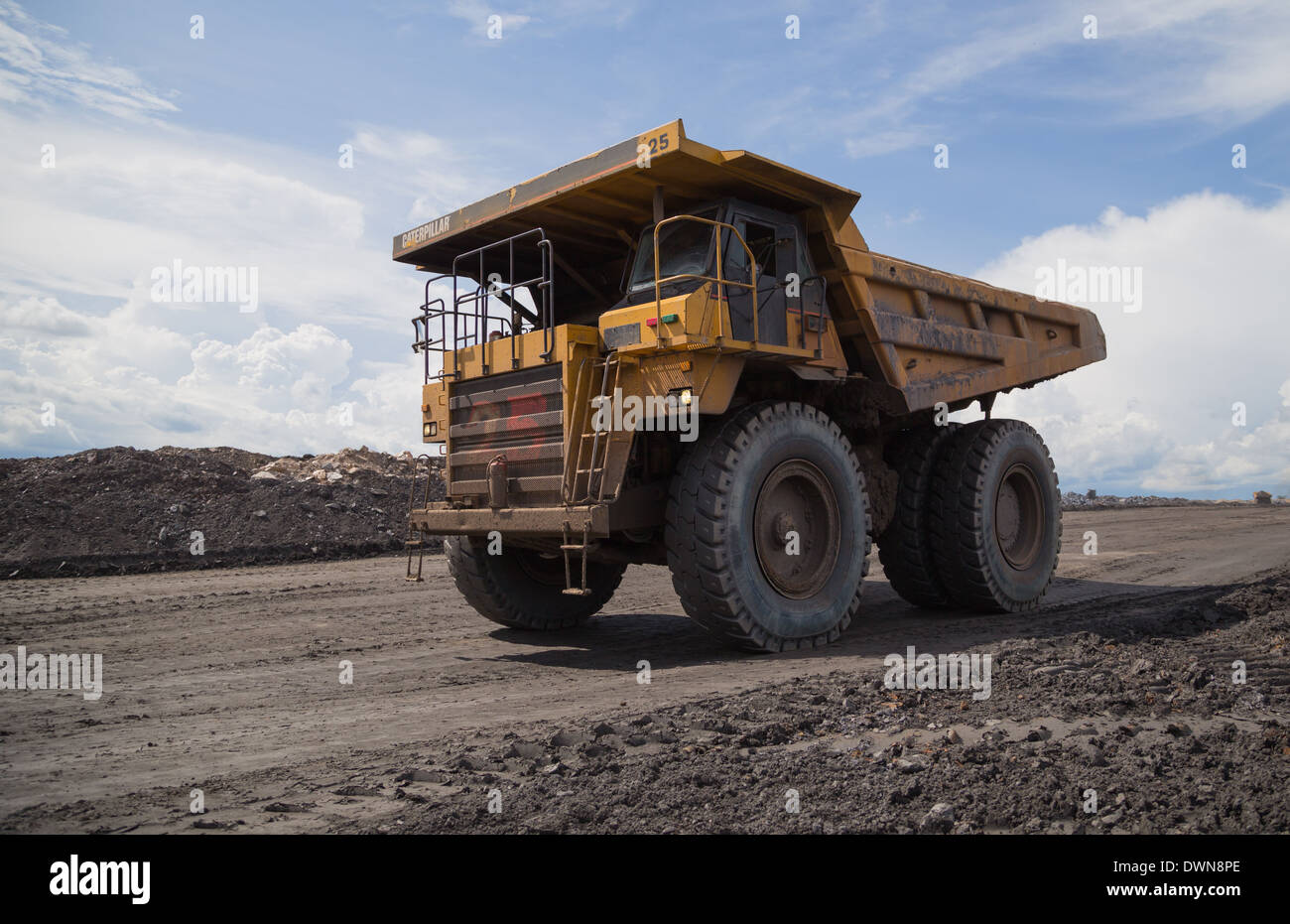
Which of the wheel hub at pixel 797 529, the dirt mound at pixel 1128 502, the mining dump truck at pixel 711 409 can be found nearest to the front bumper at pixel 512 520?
the mining dump truck at pixel 711 409

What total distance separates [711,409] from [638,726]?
8.43 ft

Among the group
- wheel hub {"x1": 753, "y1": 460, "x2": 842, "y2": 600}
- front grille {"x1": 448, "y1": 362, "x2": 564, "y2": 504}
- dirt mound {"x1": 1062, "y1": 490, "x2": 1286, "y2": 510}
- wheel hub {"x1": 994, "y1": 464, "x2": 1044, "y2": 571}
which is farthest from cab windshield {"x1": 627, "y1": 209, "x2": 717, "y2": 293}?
dirt mound {"x1": 1062, "y1": 490, "x2": 1286, "y2": 510}

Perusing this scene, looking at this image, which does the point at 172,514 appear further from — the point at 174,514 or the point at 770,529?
the point at 770,529

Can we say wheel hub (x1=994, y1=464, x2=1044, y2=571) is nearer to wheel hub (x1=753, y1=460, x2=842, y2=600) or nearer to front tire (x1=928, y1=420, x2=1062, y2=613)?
front tire (x1=928, y1=420, x2=1062, y2=613)

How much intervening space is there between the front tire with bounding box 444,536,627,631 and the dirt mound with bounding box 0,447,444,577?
4308 millimetres

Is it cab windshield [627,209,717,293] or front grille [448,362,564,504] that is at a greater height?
cab windshield [627,209,717,293]

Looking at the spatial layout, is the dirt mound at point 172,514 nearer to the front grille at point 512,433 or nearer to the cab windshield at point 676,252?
the front grille at point 512,433

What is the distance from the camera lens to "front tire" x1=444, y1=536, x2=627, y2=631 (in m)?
7.94

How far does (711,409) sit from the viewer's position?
6379mm

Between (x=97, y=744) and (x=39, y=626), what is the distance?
16.6 ft

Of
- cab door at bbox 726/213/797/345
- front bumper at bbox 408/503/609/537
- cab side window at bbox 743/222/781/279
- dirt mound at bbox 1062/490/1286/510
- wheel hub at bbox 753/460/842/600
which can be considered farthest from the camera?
dirt mound at bbox 1062/490/1286/510

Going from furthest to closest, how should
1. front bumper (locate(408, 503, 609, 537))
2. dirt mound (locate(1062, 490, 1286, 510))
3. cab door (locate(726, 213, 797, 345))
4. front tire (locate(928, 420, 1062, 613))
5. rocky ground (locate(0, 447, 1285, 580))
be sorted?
dirt mound (locate(1062, 490, 1286, 510)), rocky ground (locate(0, 447, 1285, 580)), front tire (locate(928, 420, 1062, 613)), cab door (locate(726, 213, 797, 345)), front bumper (locate(408, 503, 609, 537))

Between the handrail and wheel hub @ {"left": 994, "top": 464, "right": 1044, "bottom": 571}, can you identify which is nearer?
the handrail

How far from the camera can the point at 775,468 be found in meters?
6.82
